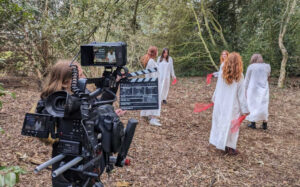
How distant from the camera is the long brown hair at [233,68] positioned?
457 cm

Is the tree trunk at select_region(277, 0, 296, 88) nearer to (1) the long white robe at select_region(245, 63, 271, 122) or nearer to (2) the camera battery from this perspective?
(1) the long white robe at select_region(245, 63, 271, 122)

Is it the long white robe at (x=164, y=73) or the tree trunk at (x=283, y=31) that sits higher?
the tree trunk at (x=283, y=31)

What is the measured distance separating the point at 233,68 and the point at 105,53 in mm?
3305

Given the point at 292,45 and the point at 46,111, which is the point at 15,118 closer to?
the point at 46,111

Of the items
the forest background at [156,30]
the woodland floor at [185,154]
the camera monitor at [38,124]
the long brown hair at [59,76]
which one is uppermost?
the forest background at [156,30]

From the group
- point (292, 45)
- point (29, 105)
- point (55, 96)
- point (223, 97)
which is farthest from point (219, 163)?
point (292, 45)

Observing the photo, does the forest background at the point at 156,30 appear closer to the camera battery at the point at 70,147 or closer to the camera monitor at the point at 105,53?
the camera monitor at the point at 105,53

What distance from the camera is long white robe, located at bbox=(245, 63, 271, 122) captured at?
6.49 meters

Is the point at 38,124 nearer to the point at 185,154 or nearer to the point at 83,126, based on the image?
the point at 83,126

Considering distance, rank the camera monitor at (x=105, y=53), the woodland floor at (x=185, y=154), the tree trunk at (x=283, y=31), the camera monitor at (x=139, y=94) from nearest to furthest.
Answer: the camera monitor at (x=105, y=53) < the camera monitor at (x=139, y=94) < the woodland floor at (x=185, y=154) < the tree trunk at (x=283, y=31)

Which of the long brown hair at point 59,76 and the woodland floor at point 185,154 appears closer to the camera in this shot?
the long brown hair at point 59,76

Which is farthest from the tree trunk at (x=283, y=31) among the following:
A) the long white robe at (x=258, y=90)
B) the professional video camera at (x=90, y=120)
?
the professional video camera at (x=90, y=120)

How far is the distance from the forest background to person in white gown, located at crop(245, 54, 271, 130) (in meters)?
3.59

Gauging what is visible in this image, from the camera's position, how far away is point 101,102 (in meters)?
1.75
